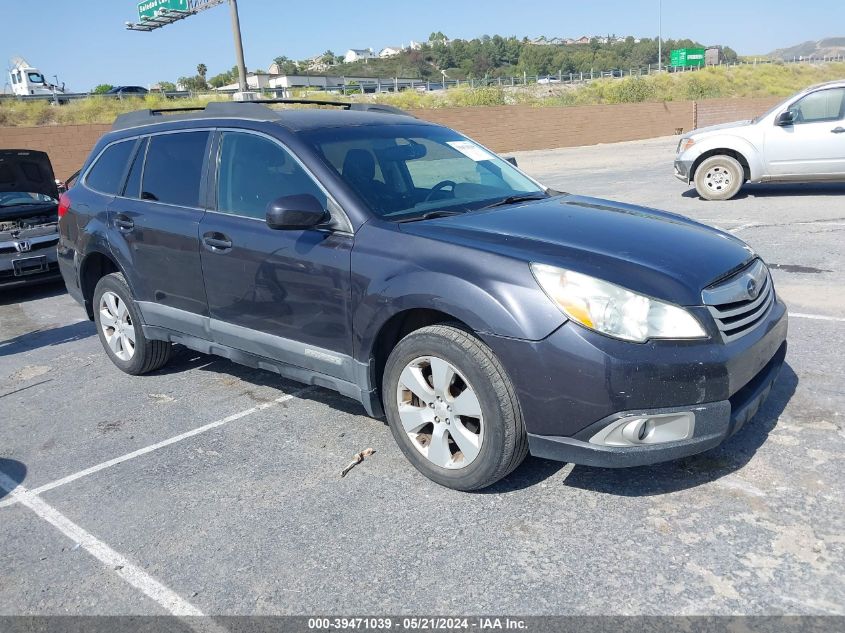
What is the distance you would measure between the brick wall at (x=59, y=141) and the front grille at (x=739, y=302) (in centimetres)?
2000

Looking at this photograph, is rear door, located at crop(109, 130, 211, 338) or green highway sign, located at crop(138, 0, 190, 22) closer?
rear door, located at crop(109, 130, 211, 338)

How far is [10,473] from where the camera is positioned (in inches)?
161

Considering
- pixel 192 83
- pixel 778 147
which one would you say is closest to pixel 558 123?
pixel 778 147

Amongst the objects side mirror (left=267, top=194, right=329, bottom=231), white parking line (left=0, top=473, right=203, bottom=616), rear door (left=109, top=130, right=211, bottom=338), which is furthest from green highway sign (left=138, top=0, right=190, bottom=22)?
white parking line (left=0, top=473, right=203, bottom=616)

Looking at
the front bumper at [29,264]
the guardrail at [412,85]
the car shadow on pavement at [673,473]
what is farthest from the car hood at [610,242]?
the guardrail at [412,85]

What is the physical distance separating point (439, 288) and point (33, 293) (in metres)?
7.97

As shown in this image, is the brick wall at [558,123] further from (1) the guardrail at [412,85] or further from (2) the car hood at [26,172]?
(2) the car hood at [26,172]

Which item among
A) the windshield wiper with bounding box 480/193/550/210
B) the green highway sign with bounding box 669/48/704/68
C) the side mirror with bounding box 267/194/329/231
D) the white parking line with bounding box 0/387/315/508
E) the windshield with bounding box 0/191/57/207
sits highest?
→ the green highway sign with bounding box 669/48/704/68

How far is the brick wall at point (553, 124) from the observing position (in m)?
21.1

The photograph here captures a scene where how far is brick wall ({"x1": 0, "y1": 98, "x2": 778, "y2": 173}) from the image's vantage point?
69.1ft

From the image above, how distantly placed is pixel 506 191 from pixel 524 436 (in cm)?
179

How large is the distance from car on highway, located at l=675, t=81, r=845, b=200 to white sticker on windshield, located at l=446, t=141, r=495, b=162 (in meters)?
8.28

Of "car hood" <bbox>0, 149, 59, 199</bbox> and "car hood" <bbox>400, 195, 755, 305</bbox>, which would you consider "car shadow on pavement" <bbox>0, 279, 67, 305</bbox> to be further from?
"car hood" <bbox>400, 195, 755, 305</bbox>

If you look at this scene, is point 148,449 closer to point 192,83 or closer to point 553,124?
point 553,124
